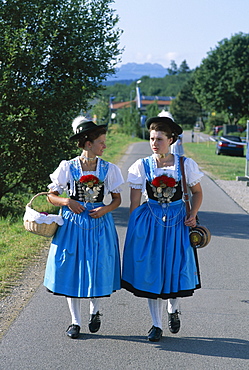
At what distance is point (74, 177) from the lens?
493 centimetres

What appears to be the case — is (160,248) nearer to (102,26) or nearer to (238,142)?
(102,26)

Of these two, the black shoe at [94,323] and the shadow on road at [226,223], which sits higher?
the black shoe at [94,323]

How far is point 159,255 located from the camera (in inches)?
187

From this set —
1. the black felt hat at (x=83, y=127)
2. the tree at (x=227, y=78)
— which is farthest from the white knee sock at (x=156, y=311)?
the tree at (x=227, y=78)

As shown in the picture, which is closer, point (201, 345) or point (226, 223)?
point (201, 345)

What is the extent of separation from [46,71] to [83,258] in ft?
23.2

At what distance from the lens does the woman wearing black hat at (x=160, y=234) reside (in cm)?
475

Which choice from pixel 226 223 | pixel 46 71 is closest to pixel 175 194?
pixel 226 223

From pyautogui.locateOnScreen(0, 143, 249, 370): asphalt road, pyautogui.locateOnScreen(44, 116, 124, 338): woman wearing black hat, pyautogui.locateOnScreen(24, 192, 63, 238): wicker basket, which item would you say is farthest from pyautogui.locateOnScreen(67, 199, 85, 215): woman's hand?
pyautogui.locateOnScreen(0, 143, 249, 370): asphalt road

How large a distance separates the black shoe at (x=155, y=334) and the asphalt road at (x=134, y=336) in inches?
1.8

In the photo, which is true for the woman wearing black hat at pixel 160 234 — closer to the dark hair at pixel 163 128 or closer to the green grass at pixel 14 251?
the dark hair at pixel 163 128

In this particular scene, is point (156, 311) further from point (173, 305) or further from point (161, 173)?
point (161, 173)

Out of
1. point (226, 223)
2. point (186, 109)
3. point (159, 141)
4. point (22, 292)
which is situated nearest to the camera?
point (159, 141)

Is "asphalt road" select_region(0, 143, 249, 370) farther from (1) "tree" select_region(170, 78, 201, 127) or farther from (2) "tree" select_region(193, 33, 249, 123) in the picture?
(1) "tree" select_region(170, 78, 201, 127)
